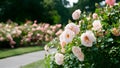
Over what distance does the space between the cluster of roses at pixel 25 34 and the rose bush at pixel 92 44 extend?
11248 mm

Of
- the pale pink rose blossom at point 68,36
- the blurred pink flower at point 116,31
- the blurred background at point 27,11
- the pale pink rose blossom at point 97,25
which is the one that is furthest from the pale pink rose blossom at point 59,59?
the blurred background at point 27,11

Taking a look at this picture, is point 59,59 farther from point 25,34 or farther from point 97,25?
point 25,34

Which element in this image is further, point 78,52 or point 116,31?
point 116,31

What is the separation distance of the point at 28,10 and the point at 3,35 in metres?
23.4

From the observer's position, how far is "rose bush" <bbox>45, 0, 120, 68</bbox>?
16.5 feet

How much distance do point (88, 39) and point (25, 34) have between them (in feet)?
47.0

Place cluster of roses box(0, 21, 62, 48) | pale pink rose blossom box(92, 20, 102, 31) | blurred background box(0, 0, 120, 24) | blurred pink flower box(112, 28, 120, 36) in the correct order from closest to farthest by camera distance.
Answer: blurred pink flower box(112, 28, 120, 36)
pale pink rose blossom box(92, 20, 102, 31)
cluster of roses box(0, 21, 62, 48)
blurred background box(0, 0, 120, 24)

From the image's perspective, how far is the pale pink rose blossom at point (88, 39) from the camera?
494 cm

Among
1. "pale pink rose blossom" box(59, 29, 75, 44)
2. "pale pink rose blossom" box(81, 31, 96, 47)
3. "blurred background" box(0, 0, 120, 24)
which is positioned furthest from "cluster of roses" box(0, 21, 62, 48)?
"blurred background" box(0, 0, 120, 24)

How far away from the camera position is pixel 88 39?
4.98 meters

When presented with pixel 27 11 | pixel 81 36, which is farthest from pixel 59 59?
pixel 27 11

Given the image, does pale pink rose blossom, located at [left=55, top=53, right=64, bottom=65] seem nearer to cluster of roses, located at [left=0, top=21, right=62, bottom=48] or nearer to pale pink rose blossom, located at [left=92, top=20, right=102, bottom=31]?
pale pink rose blossom, located at [left=92, top=20, right=102, bottom=31]

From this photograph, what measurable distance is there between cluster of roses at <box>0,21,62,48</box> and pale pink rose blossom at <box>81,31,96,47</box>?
11741 millimetres

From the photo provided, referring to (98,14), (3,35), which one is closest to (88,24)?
(98,14)
